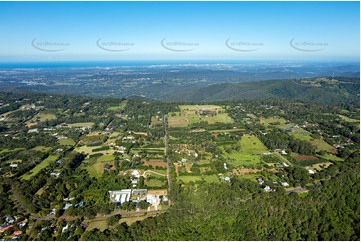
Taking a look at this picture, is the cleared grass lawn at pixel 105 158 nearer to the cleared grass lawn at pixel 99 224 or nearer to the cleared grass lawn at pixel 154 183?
the cleared grass lawn at pixel 154 183

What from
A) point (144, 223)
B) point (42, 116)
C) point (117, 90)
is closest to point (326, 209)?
point (144, 223)

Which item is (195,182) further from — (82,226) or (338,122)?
(338,122)

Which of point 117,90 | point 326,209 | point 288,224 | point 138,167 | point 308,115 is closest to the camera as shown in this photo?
point 288,224

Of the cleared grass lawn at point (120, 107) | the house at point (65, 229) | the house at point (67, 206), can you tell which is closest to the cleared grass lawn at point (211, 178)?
the house at point (67, 206)

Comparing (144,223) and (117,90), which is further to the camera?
(117,90)

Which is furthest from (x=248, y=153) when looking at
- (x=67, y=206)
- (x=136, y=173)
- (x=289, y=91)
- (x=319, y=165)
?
(x=289, y=91)

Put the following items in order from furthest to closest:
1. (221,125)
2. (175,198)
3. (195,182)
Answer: (221,125) → (195,182) → (175,198)
